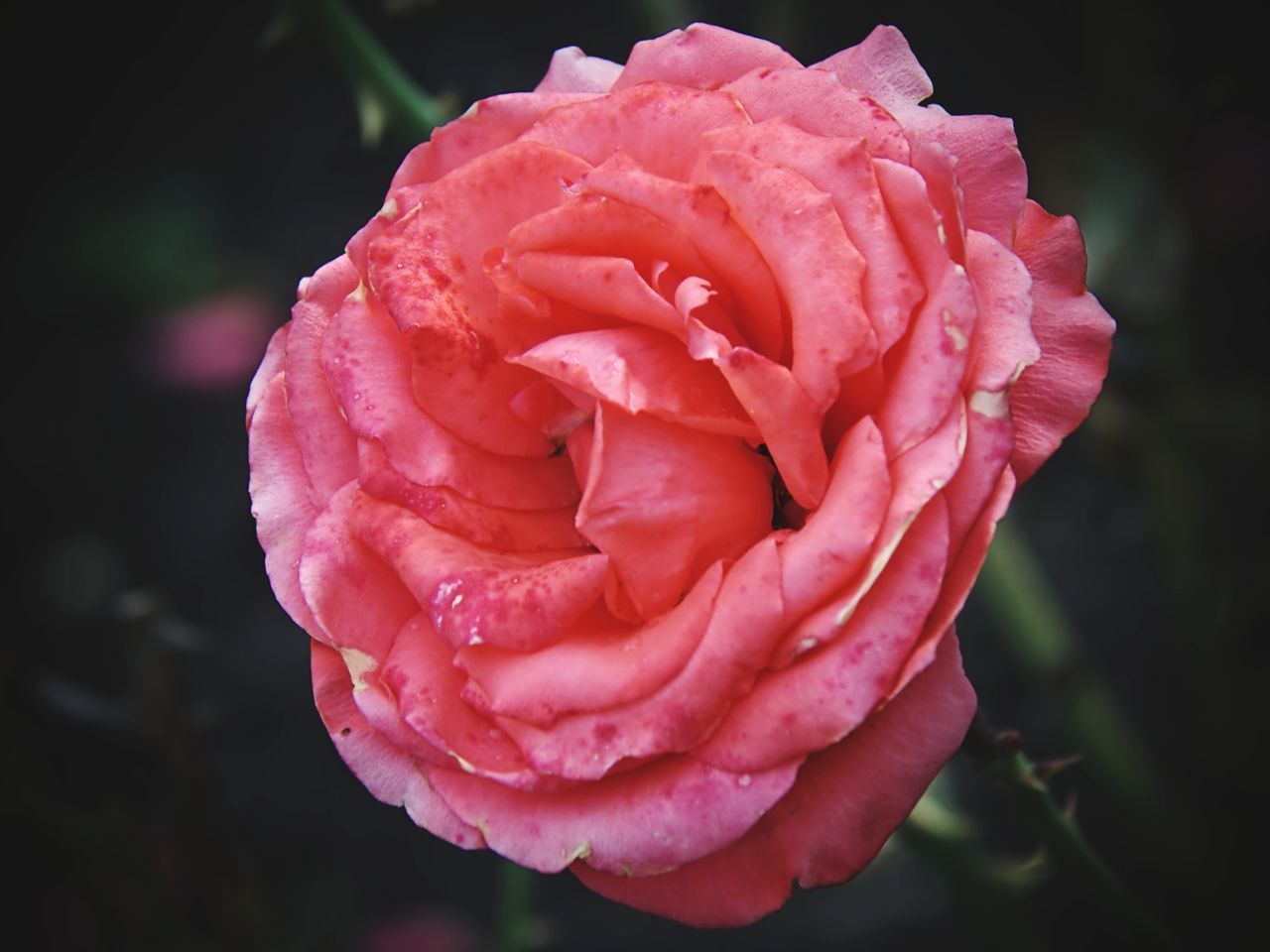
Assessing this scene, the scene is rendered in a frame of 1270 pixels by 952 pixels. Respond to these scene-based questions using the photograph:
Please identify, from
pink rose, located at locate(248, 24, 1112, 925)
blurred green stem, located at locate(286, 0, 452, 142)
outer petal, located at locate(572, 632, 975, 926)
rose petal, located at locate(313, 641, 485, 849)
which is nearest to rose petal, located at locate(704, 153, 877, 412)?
pink rose, located at locate(248, 24, 1112, 925)

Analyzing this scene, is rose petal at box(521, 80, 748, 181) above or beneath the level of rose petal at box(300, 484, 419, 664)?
above

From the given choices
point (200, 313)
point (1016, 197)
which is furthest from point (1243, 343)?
point (200, 313)

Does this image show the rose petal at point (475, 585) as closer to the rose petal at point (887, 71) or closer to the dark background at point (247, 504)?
the rose petal at point (887, 71)

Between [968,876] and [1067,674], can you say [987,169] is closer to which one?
[968,876]

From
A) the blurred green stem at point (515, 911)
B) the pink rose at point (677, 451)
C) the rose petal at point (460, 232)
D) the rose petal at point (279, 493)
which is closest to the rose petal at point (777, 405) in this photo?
the pink rose at point (677, 451)

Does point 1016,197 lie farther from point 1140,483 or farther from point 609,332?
point 1140,483

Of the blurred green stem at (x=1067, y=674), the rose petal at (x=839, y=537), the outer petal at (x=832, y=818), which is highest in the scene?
the rose petal at (x=839, y=537)

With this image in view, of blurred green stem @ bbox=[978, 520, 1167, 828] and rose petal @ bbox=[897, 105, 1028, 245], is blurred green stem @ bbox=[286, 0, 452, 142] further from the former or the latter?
blurred green stem @ bbox=[978, 520, 1167, 828]
